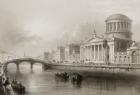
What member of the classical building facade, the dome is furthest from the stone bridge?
the dome

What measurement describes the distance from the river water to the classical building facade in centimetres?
48

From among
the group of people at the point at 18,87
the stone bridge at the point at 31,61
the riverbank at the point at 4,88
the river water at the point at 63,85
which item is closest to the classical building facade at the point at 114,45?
the river water at the point at 63,85

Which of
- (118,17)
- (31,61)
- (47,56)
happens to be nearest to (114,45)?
(118,17)

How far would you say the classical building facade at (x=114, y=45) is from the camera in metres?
3.93

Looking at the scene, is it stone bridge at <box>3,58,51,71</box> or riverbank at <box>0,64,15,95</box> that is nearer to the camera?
riverbank at <box>0,64,15,95</box>

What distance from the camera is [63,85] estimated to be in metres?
4.30

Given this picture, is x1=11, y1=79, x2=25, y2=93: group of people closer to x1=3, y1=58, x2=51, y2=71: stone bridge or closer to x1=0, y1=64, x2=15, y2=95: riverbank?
x1=0, y1=64, x2=15, y2=95: riverbank

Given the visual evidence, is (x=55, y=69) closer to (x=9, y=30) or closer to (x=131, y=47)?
(x=9, y=30)

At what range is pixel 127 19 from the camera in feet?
12.3

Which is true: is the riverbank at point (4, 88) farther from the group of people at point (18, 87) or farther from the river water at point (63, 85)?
the river water at point (63, 85)

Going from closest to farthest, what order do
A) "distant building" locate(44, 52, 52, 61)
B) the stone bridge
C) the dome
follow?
the dome
"distant building" locate(44, 52, 52, 61)
the stone bridge

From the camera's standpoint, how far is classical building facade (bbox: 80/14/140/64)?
3.93m

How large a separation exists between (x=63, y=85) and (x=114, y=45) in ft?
4.08

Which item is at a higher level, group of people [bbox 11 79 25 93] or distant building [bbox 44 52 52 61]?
distant building [bbox 44 52 52 61]
